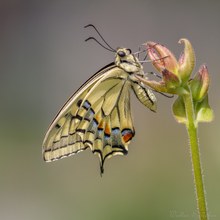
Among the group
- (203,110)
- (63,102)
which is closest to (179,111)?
(203,110)

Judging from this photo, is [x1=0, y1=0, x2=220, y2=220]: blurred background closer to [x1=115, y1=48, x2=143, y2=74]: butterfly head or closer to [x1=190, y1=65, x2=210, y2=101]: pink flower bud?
[x1=115, y1=48, x2=143, y2=74]: butterfly head

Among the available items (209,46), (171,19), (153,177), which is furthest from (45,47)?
(153,177)

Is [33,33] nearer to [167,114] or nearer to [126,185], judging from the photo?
[167,114]

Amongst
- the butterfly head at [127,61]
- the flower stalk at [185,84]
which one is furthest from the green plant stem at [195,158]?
the butterfly head at [127,61]

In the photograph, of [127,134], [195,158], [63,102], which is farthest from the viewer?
[63,102]

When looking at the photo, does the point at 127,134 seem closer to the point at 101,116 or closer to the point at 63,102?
the point at 101,116

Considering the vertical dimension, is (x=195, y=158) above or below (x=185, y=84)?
below
